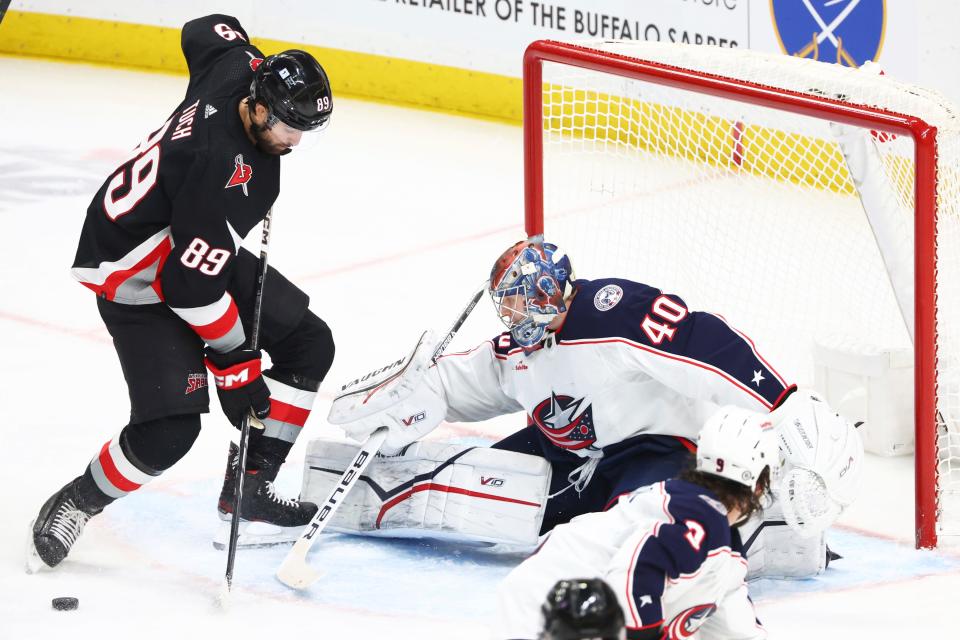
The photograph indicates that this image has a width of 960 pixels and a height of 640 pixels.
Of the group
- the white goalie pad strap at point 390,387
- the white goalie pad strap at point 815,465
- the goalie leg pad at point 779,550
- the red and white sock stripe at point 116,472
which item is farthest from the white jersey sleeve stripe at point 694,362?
the red and white sock stripe at point 116,472

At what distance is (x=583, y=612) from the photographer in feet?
6.11

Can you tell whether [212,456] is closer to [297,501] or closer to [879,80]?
[297,501]

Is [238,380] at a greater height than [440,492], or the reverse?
[238,380]

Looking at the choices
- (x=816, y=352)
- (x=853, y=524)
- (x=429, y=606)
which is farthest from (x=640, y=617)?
(x=816, y=352)

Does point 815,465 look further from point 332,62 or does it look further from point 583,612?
point 332,62

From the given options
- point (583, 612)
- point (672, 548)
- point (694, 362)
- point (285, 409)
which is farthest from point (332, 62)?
point (583, 612)

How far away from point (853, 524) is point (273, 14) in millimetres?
4782

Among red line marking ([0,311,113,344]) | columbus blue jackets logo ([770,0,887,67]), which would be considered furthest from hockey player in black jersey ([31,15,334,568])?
columbus blue jackets logo ([770,0,887,67])

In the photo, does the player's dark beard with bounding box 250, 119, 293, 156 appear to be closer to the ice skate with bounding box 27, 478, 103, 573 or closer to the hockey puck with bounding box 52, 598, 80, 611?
the ice skate with bounding box 27, 478, 103, 573

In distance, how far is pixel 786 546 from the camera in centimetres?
332

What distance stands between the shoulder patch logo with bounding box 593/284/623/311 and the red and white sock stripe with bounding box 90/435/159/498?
1.05 metres

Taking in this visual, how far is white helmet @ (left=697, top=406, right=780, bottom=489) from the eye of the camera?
7.89 feet

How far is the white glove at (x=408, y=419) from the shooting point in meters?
3.55

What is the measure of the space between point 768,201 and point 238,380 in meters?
2.49
